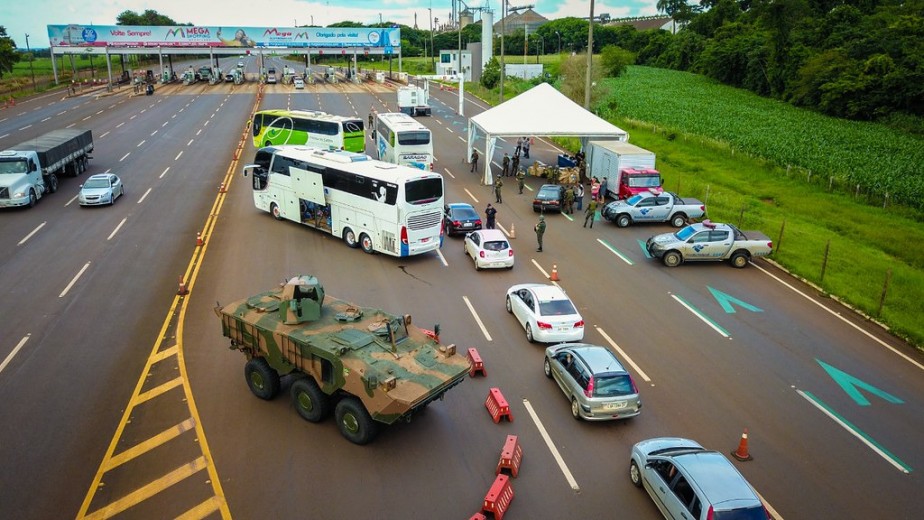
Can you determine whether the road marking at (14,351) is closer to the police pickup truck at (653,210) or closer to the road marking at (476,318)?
the road marking at (476,318)

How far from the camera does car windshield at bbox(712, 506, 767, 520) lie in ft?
34.3

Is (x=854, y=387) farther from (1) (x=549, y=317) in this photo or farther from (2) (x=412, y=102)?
(2) (x=412, y=102)

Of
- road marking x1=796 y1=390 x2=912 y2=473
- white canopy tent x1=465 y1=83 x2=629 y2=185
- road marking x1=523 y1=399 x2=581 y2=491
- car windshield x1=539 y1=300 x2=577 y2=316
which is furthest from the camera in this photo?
white canopy tent x1=465 y1=83 x2=629 y2=185

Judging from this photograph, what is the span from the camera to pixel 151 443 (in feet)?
45.6

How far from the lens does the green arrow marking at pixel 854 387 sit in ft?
55.0

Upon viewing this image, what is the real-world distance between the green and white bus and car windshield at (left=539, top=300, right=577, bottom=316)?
92.6ft

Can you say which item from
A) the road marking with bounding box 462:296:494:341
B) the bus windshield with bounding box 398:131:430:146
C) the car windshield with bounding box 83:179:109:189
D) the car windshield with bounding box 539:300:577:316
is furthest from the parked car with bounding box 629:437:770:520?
the car windshield with bounding box 83:179:109:189

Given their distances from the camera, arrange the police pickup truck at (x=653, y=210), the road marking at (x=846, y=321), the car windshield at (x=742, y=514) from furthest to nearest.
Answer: the police pickup truck at (x=653, y=210) → the road marking at (x=846, y=321) → the car windshield at (x=742, y=514)

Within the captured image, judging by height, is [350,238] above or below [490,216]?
below

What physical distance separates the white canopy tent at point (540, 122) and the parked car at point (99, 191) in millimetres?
21748

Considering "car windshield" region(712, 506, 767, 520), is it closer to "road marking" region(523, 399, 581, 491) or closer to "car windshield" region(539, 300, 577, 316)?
"road marking" region(523, 399, 581, 491)

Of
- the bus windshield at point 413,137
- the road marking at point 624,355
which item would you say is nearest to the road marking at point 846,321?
the road marking at point 624,355

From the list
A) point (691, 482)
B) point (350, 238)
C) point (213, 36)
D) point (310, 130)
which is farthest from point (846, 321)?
point (213, 36)

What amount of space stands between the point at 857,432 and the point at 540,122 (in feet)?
93.4
